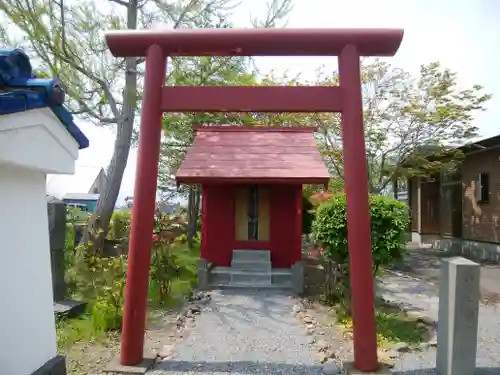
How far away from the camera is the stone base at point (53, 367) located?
10.4 feet

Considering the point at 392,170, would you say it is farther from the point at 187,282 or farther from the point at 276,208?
the point at 187,282

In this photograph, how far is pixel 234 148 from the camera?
11.3 m

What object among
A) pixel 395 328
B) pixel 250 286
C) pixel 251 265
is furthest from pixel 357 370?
pixel 251 265

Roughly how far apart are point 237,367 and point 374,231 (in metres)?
3.27

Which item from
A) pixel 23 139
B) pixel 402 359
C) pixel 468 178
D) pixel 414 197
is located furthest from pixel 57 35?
pixel 414 197

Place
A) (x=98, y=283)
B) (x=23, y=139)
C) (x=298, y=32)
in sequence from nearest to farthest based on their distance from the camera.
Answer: (x=23, y=139), (x=298, y=32), (x=98, y=283)

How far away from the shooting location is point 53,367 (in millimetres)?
3330

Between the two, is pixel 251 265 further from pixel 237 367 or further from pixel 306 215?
pixel 306 215

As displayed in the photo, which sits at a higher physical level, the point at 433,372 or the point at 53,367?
the point at 53,367

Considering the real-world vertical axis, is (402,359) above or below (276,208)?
below

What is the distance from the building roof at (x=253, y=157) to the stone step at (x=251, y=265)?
2014 millimetres

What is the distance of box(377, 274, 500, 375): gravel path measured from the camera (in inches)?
205

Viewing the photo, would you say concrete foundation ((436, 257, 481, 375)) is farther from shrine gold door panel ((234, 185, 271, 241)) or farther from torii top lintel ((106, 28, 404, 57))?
shrine gold door panel ((234, 185, 271, 241))

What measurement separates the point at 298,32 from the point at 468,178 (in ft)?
49.3
